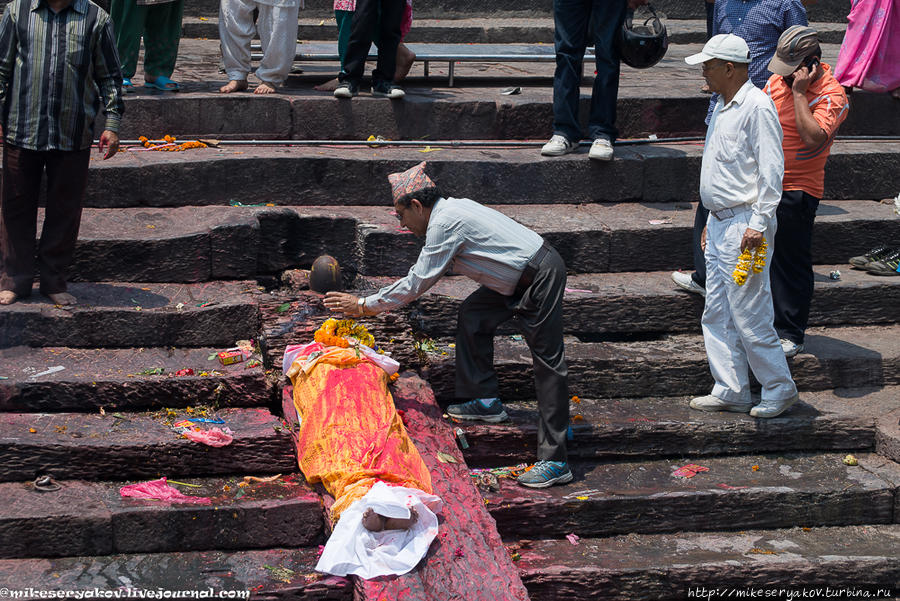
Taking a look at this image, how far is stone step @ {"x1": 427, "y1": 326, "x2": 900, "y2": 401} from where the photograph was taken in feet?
19.6

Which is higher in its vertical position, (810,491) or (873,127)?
(873,127)

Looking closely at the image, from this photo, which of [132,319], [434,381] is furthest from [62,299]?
[434,381]

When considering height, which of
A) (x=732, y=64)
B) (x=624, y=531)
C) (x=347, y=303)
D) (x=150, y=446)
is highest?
(x=732, y=64)

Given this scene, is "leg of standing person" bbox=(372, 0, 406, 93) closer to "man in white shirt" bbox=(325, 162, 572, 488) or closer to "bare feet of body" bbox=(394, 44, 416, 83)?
"bare feet of body" bbox=(394, 44, 416, 83)

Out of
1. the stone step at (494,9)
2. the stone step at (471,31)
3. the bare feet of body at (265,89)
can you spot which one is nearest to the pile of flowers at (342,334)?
the bare feet of body at (265,89)

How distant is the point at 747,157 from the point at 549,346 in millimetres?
1505

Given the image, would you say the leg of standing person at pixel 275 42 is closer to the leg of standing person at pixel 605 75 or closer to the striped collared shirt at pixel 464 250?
the leg of standing person at pixel 605 75

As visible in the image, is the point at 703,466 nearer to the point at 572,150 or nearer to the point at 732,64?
the point at 732,64

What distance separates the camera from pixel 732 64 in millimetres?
5379

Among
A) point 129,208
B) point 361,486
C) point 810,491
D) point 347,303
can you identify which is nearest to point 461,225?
point 347,303

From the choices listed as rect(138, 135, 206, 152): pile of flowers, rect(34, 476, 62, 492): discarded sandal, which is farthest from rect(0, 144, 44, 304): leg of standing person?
rect(138, 135, 206, 152): pile of flowers

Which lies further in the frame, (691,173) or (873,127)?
(873,127)

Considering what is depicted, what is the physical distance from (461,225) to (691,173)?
3.26m

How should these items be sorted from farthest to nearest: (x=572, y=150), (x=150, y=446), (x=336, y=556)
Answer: (x=572, y=150), (x=150, y=446), (x=336, y=556)
